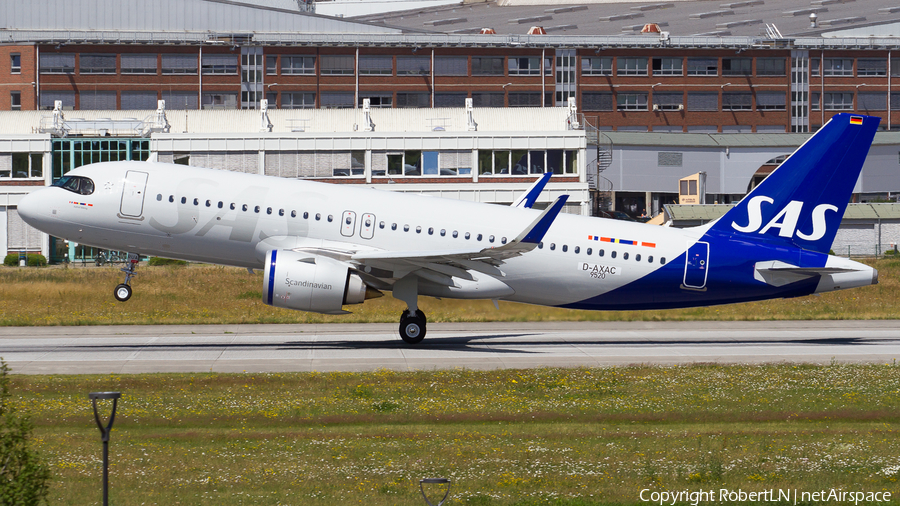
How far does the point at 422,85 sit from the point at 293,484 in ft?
329

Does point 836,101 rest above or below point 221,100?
above

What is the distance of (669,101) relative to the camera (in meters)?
118

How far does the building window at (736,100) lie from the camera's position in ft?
389

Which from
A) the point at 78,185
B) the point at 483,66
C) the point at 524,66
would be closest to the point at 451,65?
the point at 483,66

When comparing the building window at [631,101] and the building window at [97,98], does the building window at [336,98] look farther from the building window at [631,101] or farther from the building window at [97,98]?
the building window at [631,101]

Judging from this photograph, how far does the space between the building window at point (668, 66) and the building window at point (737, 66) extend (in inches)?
224

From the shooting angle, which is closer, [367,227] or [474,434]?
[474,434]

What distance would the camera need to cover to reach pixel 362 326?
37.2 m

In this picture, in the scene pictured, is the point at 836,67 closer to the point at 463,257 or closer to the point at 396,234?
the point at 396,234

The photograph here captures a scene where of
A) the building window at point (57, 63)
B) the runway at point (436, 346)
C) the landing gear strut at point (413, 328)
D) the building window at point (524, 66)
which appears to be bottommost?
the runway at point (436, 346)

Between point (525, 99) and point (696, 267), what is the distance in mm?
83983

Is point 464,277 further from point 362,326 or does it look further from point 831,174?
point 831,174

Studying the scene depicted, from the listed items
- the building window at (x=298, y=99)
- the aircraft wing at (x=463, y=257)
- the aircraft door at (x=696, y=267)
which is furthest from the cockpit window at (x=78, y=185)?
the building window at (x=298, y=99)

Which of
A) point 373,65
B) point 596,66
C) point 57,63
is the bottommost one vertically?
point 57,63
